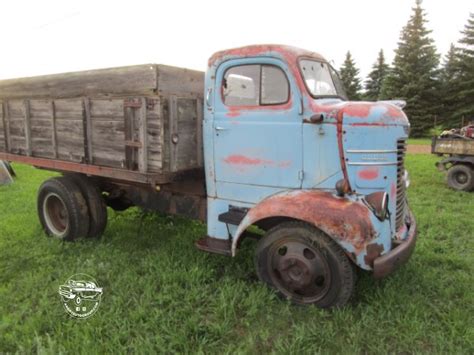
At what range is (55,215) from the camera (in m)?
5.21

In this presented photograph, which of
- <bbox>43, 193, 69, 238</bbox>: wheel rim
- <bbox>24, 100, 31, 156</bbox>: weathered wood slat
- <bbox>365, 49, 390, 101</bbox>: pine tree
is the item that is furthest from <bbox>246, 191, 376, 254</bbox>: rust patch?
<bbox>365, 49, 390, 101</bbox>: pine tree

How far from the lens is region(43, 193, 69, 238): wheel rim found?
16.6ft

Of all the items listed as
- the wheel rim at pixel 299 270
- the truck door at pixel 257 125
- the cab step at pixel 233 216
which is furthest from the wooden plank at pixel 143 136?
the wheel rim at pixel 299 270

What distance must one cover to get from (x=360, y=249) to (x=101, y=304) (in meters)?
2.24

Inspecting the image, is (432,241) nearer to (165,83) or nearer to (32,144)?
(165,83)

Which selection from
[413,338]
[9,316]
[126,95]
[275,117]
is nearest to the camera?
[413,338]

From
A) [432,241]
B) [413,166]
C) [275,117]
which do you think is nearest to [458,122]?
[413,166]

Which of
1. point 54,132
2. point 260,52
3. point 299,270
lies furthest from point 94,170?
point 299,270

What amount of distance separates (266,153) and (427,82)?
28.9 metres

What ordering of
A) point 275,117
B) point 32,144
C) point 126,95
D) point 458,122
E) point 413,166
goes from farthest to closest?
point 458,122
point 413,166
point 32,144
point 126,95
point 275,117

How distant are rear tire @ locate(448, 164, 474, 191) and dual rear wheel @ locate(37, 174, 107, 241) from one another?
302 inches

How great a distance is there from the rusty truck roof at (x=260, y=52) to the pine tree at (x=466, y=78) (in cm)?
2948

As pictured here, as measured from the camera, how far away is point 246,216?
3.45 metres

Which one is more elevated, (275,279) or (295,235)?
(295,235)
